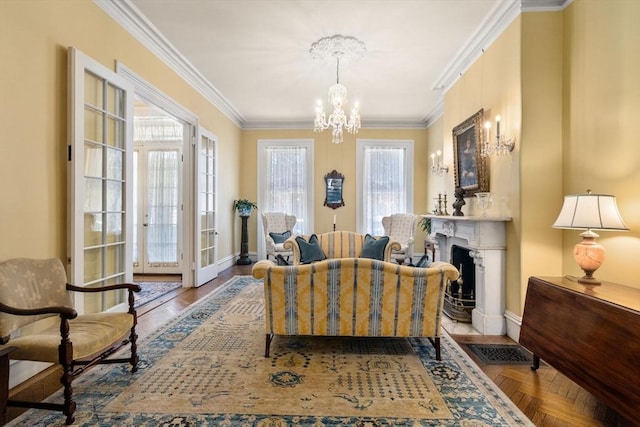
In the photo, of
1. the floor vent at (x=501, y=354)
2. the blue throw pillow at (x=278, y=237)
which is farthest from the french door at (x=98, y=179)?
the floor vent at (x=501, y=354)

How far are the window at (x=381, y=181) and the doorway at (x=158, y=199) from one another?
141 inches

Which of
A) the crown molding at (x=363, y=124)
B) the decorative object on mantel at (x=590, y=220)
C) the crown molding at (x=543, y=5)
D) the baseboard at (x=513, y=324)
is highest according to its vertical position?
the crown molding at (x=363, y=124)

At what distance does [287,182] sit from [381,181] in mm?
2023

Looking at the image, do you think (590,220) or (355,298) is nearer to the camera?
(590,220)

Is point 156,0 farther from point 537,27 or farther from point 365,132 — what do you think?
point 365,132

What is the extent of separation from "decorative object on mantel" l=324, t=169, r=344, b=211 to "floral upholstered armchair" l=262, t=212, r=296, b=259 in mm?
878

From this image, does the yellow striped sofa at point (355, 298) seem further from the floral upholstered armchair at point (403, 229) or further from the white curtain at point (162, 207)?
the white curtain at point (162, 207)

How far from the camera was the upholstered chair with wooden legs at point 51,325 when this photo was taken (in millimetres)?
1805

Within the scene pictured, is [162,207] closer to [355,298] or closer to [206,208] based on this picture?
[206,208]

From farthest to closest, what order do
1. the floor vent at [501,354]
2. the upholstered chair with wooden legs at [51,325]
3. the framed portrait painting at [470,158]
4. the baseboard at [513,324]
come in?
the framed portrait painting at [470,158] < the baseboard at [513,324] < the floor vent at [501,354] < the upholstered chair with wooden legs at [51,325]

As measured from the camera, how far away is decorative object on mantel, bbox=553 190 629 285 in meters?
2.10

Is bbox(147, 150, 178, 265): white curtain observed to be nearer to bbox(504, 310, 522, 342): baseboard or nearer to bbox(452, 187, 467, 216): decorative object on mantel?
bbox(452, 187, 467, 216): decorative object on mantel

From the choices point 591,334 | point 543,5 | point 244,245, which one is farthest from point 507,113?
point 244,245

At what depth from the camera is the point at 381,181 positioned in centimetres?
716
